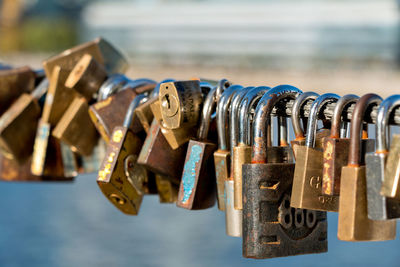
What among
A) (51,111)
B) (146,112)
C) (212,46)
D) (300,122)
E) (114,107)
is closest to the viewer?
(300,122)

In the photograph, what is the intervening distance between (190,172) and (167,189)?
18cm

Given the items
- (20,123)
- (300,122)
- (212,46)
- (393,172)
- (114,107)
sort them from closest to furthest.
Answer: (393,172)
(300,122)
(114,107)
(20,123)
(212,46)

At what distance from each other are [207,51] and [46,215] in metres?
22.9

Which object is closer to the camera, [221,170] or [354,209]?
[354,209]

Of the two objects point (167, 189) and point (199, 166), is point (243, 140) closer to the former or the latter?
point (199, 166)

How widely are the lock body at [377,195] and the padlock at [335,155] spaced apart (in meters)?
0.07

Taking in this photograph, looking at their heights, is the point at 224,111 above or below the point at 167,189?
above

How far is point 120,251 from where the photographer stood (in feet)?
19.7

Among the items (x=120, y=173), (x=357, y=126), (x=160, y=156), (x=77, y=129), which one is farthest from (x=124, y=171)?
(x=357, y=126)

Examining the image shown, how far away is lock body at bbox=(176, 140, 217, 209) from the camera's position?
1223 mm

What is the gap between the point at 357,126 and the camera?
0.92 meters

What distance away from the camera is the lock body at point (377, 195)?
33.5 inches

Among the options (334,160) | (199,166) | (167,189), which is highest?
(334,160)

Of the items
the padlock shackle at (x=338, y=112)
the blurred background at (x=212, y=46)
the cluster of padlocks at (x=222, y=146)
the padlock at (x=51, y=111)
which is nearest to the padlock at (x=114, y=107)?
the cluster of padlocks at (x=222, y=146)
